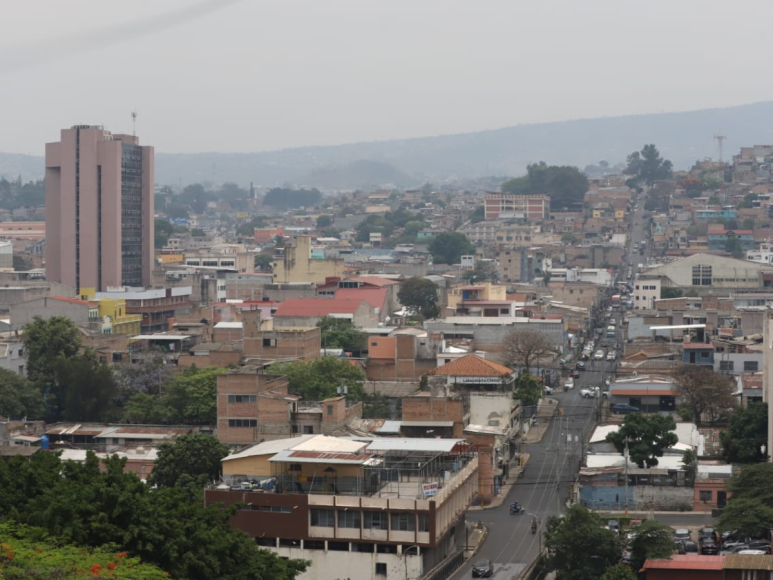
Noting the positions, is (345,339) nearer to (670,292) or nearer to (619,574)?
(670,292)

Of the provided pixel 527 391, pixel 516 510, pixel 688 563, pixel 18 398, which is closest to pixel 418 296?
pixel 527 391

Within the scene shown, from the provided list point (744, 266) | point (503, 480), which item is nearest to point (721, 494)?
point (503, 480)

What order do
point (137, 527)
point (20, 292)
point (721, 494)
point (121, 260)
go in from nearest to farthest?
point (137, 527)
point (721, 494)
point (20, 292)
point (121, 260)

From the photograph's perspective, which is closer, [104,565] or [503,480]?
[104,565]

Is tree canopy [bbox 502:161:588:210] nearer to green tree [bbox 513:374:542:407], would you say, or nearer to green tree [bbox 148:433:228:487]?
green tree [bbox 513:374:542:407]

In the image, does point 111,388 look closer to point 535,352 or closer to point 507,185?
point 535,352

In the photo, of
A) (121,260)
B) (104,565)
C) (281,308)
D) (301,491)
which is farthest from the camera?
(121,260)
